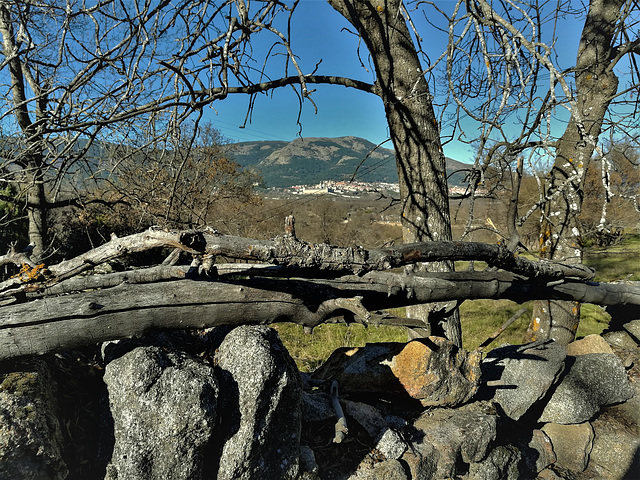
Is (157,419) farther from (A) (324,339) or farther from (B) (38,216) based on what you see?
(B) (38,216)

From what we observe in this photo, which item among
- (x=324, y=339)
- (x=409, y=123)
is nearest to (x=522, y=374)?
(x=409, y=123)

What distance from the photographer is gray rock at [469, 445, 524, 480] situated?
11.5ft

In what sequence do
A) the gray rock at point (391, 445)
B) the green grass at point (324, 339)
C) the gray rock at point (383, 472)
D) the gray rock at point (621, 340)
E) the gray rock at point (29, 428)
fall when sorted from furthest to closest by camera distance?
the green grass at point (324, 339), the gray rock at point (621, 340), the gray rock at point (391, 445), the gray rock at point (383, 472), the gray rock at point (29, 428)

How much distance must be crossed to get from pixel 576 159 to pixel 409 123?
9.35ft

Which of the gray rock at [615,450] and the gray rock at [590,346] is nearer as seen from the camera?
the gray rock at [615,450]

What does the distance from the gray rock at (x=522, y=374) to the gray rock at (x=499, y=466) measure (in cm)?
38

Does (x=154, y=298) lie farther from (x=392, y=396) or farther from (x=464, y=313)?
(x=464, y=313)

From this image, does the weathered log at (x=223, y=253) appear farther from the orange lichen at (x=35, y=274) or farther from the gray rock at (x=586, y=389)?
the gray rock at (x=586, y=389)

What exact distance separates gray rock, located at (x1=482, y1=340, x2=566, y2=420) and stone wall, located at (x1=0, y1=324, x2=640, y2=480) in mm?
15

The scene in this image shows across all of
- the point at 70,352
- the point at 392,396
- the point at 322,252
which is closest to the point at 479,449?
the point at 392,396

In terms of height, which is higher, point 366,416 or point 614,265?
point 366,416

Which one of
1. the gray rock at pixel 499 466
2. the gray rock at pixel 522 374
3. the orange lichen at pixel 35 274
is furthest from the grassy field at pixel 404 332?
the orange lichen at pixel 35 274

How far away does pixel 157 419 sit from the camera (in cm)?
223

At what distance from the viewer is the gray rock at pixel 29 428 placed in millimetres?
1909
